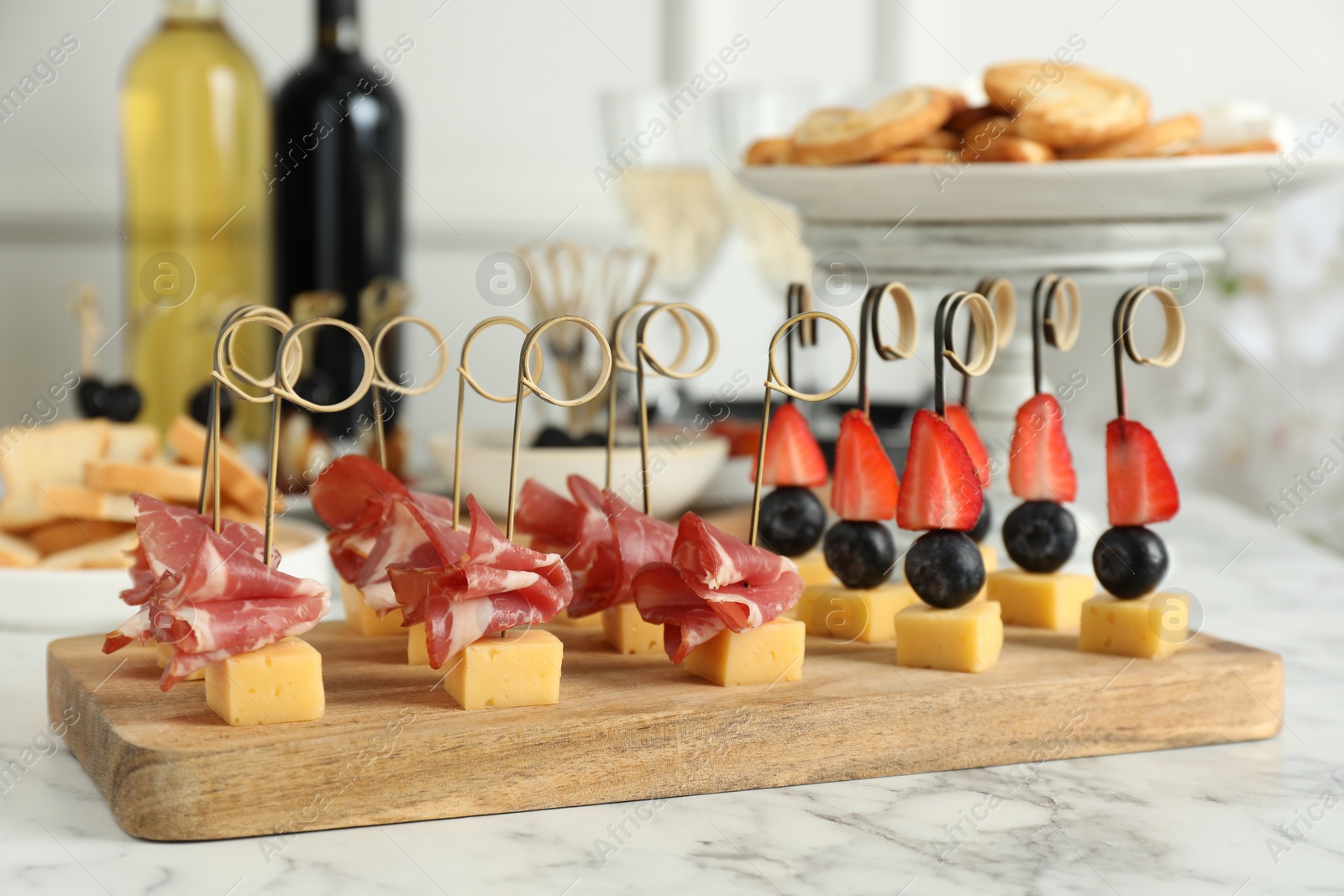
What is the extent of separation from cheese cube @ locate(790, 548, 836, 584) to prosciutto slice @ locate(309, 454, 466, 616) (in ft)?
0.82

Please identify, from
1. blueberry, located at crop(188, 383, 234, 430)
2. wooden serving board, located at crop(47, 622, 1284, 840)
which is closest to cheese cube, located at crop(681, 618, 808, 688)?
wooden serving board, located at crop(47, 622, 1284, 840)

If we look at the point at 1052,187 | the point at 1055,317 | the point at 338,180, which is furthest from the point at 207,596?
the point at 338,180

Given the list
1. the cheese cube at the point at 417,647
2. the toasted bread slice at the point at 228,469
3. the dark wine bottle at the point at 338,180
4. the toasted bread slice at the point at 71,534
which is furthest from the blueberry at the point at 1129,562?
the dark wine bottle at the point at 338,180

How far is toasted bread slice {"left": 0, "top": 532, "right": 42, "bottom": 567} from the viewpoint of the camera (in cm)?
110

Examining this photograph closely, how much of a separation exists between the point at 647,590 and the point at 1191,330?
1687 mm

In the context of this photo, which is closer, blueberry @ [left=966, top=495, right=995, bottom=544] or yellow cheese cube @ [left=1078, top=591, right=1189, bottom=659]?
yellow cheese cube @ [left=1078, top=591, right=1189, bottom=659]

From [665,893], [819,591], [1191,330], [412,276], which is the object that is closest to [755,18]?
[412,276]

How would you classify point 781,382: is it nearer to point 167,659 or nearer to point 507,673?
point 507,673

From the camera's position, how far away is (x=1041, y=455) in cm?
93

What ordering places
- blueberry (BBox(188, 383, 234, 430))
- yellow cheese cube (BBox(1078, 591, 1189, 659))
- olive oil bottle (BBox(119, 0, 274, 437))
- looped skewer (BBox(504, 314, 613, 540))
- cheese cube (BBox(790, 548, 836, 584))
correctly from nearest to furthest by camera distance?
1. looped skewer (BBox(504, 314, 613, 540))
2. yellow cheese cube (BBox(1078, 591, 1189, 659))
3. cheese cube (BBox(790, 548, 836, 584))
4. blueberry (BBox(188, 383, 234, 430))
5. olive oil bottle (BBox(119, 0, 274, 437))

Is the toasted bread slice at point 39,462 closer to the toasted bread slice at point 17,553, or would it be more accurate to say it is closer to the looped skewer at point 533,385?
the toasted bread slice at point 17,553

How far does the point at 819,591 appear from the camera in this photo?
0.92 m

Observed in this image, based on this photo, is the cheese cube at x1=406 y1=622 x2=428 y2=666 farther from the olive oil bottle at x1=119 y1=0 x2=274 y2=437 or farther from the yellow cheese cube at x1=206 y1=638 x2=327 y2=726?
the olive oil bottle at x1=119 y1=0 x2=274 y2=437

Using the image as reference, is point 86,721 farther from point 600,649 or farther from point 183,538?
point 600,649
